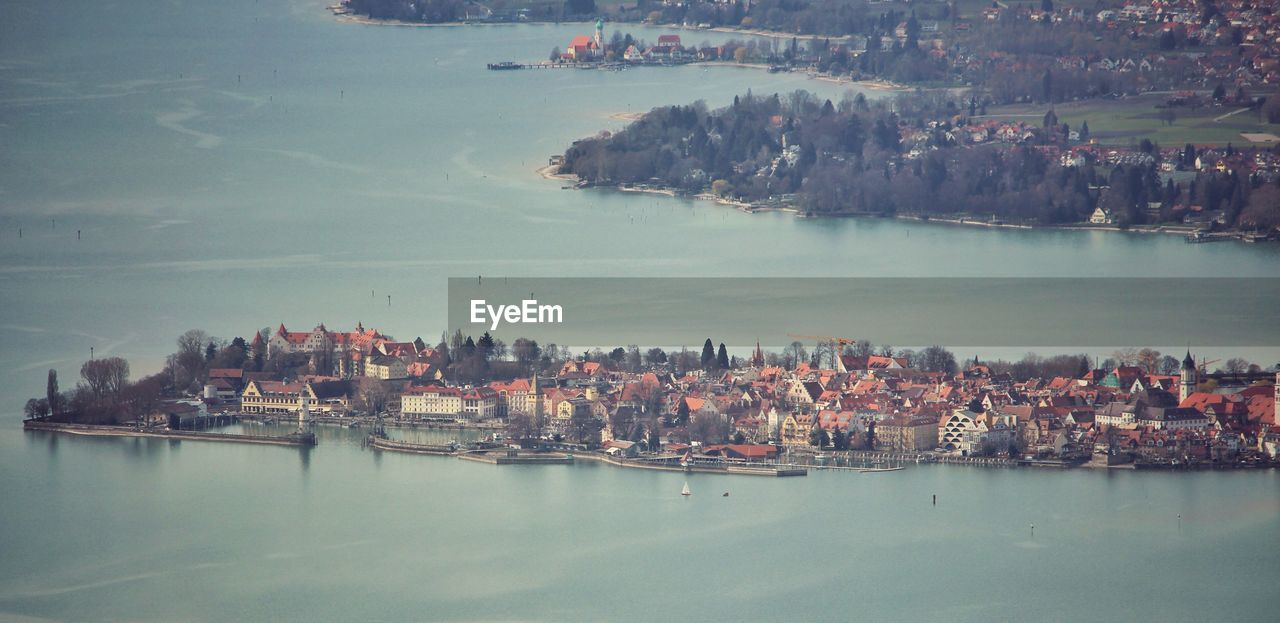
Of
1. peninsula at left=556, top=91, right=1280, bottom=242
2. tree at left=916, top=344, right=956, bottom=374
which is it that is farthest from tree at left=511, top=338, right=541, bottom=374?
peninsula at left=556, top=91, right=1280, bottom=242

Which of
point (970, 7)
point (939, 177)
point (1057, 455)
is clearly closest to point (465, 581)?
point (1057, 455)

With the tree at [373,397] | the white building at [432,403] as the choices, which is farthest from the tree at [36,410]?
the white building at [432,403]

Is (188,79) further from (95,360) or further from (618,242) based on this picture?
(95,360)

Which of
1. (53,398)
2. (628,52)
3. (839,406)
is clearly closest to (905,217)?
(839,406)

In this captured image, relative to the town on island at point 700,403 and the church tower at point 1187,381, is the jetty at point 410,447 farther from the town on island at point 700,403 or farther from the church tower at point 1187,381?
the church tower at point 1187,381

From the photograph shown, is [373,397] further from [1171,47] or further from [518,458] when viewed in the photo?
[1171,47]

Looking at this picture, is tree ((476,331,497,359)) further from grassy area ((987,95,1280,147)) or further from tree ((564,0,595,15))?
tree ((564,0,595,15))
